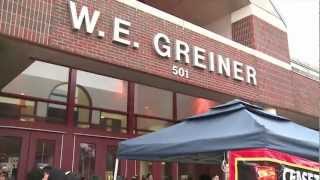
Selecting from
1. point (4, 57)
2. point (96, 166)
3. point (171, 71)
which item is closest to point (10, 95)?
point (4, 57)

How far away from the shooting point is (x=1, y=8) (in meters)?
6.32

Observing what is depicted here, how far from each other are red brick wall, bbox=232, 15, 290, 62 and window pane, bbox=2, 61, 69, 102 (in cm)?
471

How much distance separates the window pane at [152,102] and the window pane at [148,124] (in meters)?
0.16

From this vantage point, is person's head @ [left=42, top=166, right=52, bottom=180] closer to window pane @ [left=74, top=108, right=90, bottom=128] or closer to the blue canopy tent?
the blue canopy tent

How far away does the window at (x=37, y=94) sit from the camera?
873 centimetres

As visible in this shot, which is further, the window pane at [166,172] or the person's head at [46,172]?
the window pane at [166,172]

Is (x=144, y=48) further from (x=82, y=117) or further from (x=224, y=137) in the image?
(x=224, y=137)

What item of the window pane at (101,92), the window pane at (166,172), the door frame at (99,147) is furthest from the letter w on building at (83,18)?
the window pane at (166,172)

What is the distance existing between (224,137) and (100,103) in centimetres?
537

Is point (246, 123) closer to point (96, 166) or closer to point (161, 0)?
point (96, 166)

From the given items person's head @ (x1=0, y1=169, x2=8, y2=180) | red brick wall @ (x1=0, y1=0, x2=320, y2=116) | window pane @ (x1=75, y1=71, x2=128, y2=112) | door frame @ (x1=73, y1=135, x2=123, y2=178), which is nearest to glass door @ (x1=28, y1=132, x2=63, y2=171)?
door frame @ (x1=73, y1=135, x2=123, y2=178)

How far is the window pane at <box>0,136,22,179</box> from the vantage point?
8336mm

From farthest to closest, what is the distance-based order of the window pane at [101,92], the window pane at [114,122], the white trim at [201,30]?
the window pane at [114,122]
the window pane at [101,92]
the white trim at [201,30]

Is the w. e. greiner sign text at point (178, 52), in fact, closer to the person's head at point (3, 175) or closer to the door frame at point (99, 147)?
the door frame at point (99, 147)
